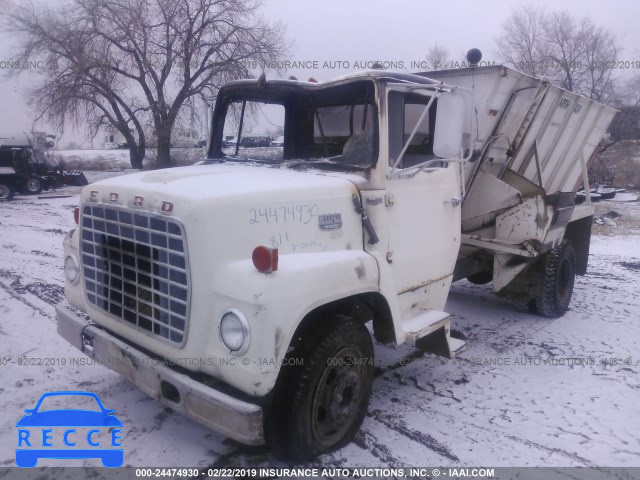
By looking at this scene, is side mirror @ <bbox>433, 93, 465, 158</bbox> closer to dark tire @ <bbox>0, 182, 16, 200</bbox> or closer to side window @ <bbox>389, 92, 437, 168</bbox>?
side window @ <bbox>389, 92, 437, 168</bbox>

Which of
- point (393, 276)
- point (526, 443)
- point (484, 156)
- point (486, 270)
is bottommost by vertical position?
point (526, 443)

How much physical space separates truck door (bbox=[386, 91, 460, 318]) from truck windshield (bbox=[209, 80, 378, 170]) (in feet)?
0.72

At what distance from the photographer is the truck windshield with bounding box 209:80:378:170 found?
3859 millimetres

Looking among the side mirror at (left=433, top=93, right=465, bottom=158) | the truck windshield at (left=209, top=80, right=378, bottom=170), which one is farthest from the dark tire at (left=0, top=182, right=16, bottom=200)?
the side mirror at (left=433, top=93, right=465, bottom=158)

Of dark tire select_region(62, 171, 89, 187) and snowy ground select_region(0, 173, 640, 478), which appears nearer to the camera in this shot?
snowy ground select_region(0, 173, 640, 478)

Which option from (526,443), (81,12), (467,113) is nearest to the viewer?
(526,443)

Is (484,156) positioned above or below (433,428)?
above

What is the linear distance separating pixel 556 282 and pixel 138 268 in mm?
Result: 5081

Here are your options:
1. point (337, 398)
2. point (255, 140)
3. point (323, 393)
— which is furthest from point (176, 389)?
point (255, 140)

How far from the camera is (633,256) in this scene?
998 centimetres

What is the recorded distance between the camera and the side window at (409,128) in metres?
3.84

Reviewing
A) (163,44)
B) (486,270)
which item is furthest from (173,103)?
(486,270)

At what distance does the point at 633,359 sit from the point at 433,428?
105 inches

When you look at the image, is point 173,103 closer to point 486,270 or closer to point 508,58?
point 508,58
